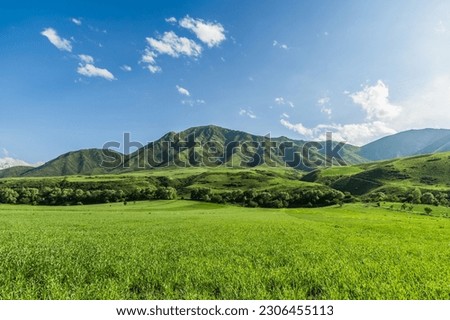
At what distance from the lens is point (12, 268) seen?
13672 mm

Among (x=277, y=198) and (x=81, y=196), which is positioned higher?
(x=81, y=196)

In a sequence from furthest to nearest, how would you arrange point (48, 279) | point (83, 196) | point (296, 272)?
point (83, 196) → point (296, 272) → point (48, 279)

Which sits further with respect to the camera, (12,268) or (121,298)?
(12,268)

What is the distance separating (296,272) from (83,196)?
16744 centimetres

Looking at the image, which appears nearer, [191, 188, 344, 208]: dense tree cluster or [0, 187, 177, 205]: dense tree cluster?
[0, 187, 177, 205]: dense tree cluster

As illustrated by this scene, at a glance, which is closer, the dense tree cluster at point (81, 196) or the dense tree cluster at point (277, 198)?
the dense tree cluster at point (81, 196)

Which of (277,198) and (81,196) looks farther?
(277,198)
